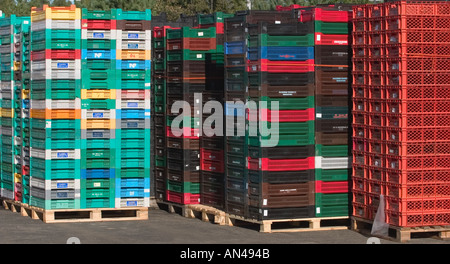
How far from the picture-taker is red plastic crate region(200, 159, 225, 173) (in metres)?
20.5

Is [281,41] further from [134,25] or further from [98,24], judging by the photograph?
[98,24]

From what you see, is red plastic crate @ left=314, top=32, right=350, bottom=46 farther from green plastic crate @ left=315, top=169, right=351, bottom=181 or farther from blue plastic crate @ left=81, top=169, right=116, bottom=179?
blue plastic crate @ left=81, top=169, right=116, bottom=179

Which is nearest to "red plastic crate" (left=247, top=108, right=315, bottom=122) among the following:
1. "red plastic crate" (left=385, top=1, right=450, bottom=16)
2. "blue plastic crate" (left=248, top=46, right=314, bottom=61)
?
"blue plastic crate" (left=248, top=46, right=314, bottom=61)

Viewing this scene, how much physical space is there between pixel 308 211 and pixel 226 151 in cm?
210

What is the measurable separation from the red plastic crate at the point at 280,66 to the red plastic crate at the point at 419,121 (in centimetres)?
203

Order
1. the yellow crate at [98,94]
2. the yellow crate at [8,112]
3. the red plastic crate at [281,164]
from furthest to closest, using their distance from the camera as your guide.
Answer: the yellow crate at [8,112]
the yellow crate at [98,94]
the red plastic crate at [281,164]

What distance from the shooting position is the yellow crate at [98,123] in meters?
19.8

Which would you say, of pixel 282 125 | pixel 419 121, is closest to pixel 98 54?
pixel 282 125

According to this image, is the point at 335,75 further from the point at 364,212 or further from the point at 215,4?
the point at 215,4

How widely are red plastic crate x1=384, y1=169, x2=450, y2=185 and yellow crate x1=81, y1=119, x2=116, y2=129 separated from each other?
5.91m

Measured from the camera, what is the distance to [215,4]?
58.4m

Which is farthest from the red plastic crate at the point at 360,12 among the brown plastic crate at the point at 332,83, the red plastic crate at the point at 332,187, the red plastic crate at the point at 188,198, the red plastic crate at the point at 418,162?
the red plastic crate at the point at 188,198

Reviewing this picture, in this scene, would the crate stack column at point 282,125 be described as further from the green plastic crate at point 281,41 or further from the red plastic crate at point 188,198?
the red plastic crate at point 188,198

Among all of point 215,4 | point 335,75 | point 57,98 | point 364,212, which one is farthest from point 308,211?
point 215,4
